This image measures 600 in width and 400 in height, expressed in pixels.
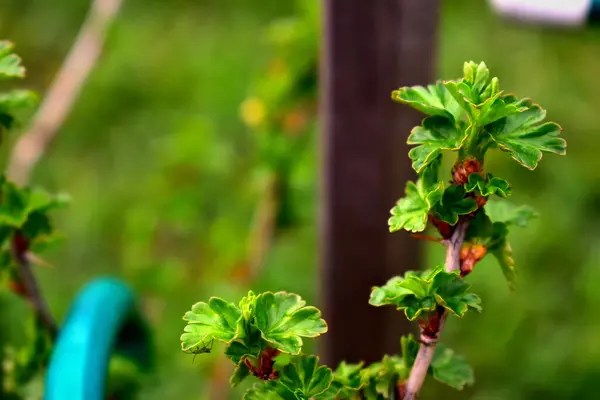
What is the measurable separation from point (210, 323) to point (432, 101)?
0.19 m

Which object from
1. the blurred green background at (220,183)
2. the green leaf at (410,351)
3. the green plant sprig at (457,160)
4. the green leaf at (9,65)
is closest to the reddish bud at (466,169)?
the green plant sprig at (457,160)

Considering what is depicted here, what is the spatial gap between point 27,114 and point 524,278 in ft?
4.58

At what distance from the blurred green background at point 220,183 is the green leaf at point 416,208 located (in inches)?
16.2

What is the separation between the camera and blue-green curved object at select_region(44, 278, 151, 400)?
56cm

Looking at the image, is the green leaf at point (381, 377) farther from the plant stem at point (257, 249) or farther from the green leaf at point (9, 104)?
the plant stem at point (257, 249)

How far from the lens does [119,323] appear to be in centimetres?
68

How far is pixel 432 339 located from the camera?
47 cm

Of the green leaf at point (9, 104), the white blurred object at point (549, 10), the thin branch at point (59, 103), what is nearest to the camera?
the green leaf at point (9, 104)

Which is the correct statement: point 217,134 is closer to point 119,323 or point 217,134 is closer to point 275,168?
point 275,168

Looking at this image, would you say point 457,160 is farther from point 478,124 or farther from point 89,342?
point 89,342

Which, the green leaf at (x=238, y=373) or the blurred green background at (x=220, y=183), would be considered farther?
the blurred green background at (x=220, y=183)

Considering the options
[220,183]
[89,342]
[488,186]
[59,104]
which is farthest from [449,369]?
[220,183]

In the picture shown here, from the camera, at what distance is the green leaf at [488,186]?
1.45 ft

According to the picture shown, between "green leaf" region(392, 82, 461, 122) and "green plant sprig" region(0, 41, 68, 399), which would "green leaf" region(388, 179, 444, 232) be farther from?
"green plant sprig" region(0, 41, 68, 399)
